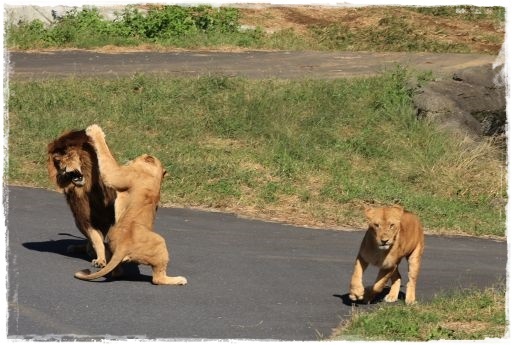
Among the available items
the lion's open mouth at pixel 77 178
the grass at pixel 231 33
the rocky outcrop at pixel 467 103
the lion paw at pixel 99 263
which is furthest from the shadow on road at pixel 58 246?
the grass at pixel 231 33

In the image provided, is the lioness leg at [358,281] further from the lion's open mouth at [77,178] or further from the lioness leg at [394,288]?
the lion's open mouth at [77,178]

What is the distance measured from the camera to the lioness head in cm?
1005

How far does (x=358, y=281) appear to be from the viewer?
400 inches

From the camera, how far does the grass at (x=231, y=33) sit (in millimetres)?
24578

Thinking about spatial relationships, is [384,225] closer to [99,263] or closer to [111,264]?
[111,264]

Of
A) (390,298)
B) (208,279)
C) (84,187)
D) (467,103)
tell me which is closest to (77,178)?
(84,187)

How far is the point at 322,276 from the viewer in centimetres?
1174

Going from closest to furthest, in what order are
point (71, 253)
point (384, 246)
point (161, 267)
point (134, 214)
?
point (384, 246) → point (161, 267) → point (134, 214) → point (71, 253)

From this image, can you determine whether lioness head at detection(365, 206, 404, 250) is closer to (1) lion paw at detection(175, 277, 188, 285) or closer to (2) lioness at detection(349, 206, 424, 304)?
(2) lioness at detection(349, 206, 424, 304)

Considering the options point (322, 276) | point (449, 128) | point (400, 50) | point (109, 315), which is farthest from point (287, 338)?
point (400, 50)

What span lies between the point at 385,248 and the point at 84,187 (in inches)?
120

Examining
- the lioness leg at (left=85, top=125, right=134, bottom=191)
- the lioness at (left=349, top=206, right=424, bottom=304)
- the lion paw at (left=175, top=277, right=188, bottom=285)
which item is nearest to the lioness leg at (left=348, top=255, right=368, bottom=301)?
the lioness at (left=349, top=206, right=424, bottom=304)

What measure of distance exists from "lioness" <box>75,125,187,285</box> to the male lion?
0.32 meters

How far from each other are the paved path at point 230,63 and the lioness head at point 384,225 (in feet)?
38.3
